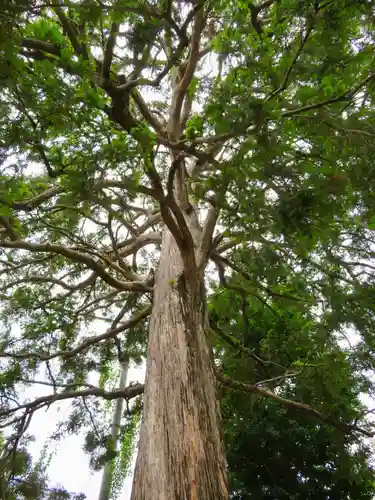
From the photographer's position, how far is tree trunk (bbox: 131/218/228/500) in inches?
65.2

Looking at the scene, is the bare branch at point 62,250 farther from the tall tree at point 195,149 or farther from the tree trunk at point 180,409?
the tree trunk at point 180,409

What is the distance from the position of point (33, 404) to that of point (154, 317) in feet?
5.03

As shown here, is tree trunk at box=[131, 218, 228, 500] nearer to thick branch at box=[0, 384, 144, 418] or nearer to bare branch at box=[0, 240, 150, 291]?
bare branch at box=[0, 240, 150, 291]

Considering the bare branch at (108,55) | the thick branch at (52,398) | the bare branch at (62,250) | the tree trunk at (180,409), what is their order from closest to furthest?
the tree trunk at (180,409), the bare branch at (108,55), the bare branch at (62,250), the thick branch at (52,398)

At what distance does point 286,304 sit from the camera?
3441mm

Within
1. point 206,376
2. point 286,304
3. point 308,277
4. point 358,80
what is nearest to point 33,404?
point 206,376

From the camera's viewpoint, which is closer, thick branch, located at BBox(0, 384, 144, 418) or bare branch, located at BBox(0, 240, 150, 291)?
bare branch, located at BBox(0, 240, 150, 291)

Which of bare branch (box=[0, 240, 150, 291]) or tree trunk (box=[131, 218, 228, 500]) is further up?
bare branch (box=[0, 240, 150, 291])

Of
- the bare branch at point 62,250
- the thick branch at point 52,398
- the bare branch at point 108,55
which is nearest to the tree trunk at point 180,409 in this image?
the bare branch at point 62,250

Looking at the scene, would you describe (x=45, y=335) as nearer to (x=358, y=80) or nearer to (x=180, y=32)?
(x=180, y=32)

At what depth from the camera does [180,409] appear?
77.5 inches

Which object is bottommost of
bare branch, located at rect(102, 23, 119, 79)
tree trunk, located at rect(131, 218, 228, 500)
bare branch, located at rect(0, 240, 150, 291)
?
tree trunk, located at rect(131, 218, 228, 500)

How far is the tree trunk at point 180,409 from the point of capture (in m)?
1.66

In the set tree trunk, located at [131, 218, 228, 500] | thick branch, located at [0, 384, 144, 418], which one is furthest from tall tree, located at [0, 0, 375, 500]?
thick branch, located at [0, 384, 144, 418]
